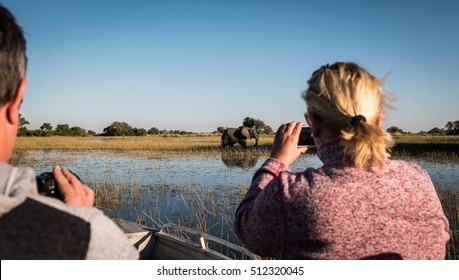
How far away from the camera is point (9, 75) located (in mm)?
988

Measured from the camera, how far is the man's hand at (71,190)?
110cm

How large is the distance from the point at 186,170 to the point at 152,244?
32.7ft

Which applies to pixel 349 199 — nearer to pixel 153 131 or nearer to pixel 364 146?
pixel 364 146

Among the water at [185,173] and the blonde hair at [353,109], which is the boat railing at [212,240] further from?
the water at [185,173]

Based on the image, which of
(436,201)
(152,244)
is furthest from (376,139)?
(152,244)

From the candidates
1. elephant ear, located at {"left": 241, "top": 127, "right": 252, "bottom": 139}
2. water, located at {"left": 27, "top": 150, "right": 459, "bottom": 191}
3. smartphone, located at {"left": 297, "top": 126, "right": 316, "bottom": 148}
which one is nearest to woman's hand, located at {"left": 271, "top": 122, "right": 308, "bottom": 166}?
smartphone, located at {"left": 297, "top": 126, "right": 316, "bottom": 148}

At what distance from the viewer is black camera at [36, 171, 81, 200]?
1.02 m

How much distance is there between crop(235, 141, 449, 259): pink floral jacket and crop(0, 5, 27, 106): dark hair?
37.0 inches

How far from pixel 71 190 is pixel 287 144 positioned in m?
1.01

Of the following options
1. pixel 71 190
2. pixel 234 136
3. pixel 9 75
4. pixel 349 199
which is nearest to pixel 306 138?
A: pixel 349 199

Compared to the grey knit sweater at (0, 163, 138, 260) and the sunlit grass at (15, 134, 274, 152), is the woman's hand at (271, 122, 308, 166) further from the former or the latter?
the sunlit grass at (15, 134, 274, 152)
